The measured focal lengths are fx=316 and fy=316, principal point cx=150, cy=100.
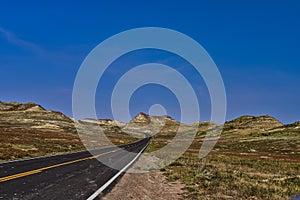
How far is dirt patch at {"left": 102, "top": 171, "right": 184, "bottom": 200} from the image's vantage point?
13.4m

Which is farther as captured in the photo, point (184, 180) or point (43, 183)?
point (184, 180)

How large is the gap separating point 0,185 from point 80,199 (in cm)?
376

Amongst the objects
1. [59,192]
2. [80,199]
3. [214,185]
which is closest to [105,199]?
[80,199]

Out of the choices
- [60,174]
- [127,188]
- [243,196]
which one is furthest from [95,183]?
[243,196]

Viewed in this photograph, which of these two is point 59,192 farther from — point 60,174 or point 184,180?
point 184,180

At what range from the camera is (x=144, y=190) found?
15258mm

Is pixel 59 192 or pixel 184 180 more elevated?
pixel 184 180

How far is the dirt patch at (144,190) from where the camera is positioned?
13427mm

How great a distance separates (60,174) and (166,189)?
6.06 m

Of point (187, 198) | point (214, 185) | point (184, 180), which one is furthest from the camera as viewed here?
point (184, 180)

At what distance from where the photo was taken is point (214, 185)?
56.5 ft

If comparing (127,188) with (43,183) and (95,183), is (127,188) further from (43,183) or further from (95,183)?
(43,183)

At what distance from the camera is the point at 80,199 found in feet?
38.0

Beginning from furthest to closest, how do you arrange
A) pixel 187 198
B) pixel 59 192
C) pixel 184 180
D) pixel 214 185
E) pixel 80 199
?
pixel 184 180
pixel 214 185
pixel 187 198
pixel 59 192
pixel 80 199
